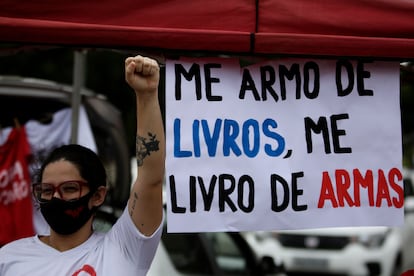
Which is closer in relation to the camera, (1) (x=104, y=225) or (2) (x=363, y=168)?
(2) (x=363, y=168)

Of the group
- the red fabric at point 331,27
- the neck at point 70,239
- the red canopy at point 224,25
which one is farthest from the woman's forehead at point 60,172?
the red fabric at point 331,27

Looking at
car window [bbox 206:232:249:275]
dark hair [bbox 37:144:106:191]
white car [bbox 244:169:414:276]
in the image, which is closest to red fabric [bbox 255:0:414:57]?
dark hair [bbox 37:144:106:191]

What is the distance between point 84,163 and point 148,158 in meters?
0.36

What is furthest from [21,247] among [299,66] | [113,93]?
[113,93]

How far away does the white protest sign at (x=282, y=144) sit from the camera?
128 inches

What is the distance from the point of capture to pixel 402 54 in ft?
10.5

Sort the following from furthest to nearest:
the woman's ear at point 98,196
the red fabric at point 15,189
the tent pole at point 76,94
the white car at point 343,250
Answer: the white car at point 343,250, the tent pole at point 76,94, the red fabric at point 15,189, the woman's ear at point 98,196

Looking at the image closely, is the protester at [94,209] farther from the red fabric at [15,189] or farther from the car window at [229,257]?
the car window at [229,257]

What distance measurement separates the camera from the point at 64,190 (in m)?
3.10

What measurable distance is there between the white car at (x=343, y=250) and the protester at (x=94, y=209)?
7.09 m

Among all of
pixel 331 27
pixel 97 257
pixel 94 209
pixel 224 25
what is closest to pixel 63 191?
pixel 94 209

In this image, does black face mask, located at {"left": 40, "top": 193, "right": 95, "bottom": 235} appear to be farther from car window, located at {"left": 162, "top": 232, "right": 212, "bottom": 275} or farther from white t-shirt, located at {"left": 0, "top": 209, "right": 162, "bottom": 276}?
car window, located at {"left": 162, "top": 232, "right": 212, "bottom": 275}

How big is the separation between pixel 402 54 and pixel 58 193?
1428 mm

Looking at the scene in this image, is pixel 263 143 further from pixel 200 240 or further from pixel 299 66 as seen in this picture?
pixel 200 240
